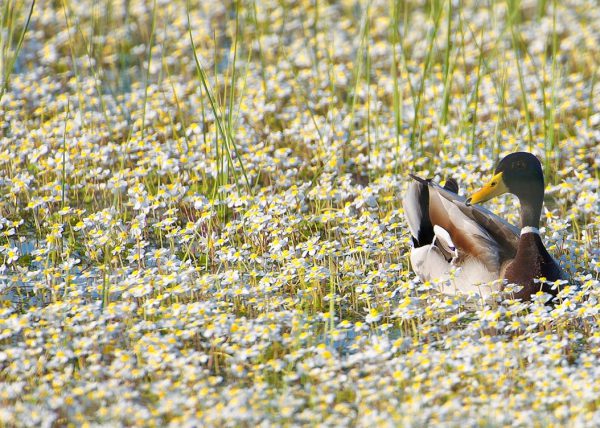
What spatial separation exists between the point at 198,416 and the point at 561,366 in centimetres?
196

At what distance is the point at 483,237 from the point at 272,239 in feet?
4.95

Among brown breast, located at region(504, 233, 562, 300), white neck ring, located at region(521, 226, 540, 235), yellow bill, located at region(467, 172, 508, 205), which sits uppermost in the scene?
yellow bill, located at region(467, 172, 508, 205)

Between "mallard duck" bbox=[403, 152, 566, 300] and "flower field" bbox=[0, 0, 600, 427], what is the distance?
141mm

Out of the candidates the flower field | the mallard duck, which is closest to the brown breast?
the mallard duck

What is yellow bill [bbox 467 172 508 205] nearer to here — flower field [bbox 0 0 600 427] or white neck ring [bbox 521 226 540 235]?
white neck ring [bbox 521 226 540 235]

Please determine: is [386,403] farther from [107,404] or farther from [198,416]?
Answer: [107,404]

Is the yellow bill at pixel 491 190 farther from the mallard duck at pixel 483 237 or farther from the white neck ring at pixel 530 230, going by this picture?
the white neck ring at pixel 530 230

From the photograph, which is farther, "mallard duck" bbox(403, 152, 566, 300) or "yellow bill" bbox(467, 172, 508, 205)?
"yellow bill" bbox(467, 172, 508, 205)

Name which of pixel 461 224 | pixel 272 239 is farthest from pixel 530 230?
pixel 272 239

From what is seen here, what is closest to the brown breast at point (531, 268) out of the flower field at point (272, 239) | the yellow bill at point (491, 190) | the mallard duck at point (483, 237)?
the mallard duck at point (483, 237)

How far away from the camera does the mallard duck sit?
615 centimetres

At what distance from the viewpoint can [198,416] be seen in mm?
4719

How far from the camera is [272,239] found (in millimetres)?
7059

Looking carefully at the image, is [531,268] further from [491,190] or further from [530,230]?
[491,190]
